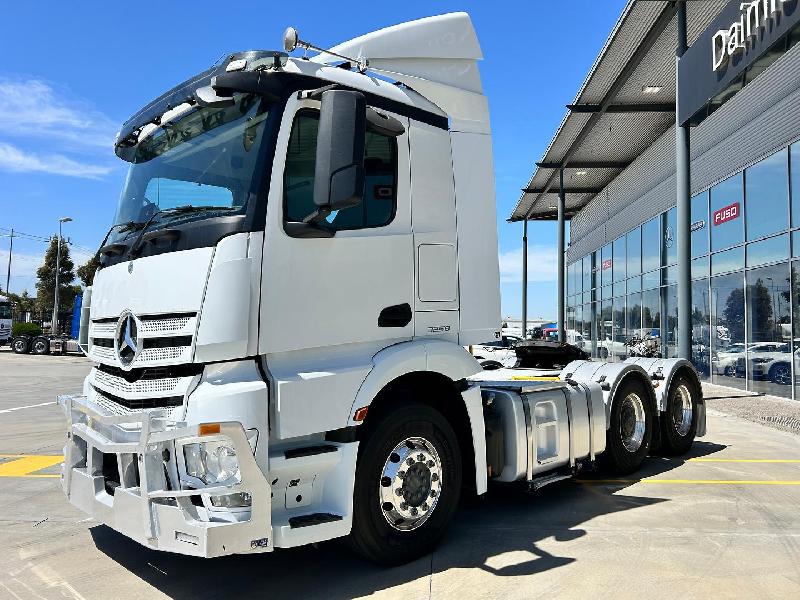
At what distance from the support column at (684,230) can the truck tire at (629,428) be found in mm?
7614

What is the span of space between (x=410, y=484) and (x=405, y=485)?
42 mm

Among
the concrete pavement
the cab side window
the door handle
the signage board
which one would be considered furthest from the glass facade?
the cab side window

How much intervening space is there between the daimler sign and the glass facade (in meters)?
2.41

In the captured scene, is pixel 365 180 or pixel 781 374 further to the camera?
pixel 781 374

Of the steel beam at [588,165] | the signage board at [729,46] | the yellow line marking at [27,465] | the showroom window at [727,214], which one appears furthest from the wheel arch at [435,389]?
the steel beam at [588,165]

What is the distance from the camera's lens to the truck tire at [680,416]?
25.2 ft

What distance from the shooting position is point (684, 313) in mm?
14234

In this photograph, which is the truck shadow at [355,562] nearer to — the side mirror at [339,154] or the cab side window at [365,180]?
the cab side window at [365,180]

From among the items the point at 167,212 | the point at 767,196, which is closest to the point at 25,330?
the point at 767,196

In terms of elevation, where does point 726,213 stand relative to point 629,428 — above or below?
above

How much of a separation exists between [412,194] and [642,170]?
23110mm

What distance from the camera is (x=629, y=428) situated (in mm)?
7027

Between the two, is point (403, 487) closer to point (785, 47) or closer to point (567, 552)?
point (567, 552)

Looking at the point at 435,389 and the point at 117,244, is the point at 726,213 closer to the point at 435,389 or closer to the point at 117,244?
the point at 435,389
